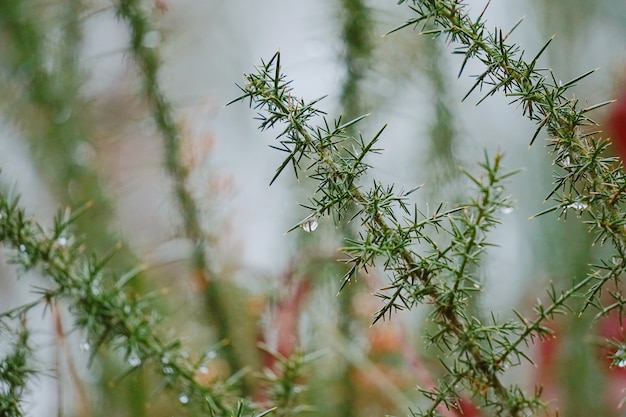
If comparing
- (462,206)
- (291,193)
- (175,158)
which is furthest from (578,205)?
(291,193)

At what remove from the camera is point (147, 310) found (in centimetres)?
49

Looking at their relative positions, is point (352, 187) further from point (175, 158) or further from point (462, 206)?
point (175, 158)

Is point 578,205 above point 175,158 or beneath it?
beneath

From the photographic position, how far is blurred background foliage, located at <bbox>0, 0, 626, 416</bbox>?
1.45 ft

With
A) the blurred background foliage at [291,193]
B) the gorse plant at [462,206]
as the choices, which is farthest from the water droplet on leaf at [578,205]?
the blurred background foliage at [291,193]

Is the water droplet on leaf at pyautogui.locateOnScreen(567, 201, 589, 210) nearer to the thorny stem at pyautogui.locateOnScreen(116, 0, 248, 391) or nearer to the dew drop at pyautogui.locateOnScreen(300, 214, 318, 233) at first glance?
the dew drop at pyautogui.locateOnScreen(300, 214, 318, 233)

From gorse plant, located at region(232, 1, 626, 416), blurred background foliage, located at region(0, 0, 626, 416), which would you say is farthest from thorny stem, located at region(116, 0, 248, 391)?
gorse plant, located at region(232, 1, 626, 416)

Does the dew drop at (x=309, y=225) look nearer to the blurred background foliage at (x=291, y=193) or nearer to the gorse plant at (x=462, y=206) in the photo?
the gorse plant at (x=462, y=206)

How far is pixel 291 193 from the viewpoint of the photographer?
59cm

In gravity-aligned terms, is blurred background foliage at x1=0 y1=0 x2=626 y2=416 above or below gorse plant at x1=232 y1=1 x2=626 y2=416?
above

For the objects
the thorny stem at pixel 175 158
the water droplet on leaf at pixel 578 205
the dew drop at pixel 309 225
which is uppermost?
the thorny stem at pixel 175 158

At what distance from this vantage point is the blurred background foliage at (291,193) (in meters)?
0.44

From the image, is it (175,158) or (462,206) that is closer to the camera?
(462,206)

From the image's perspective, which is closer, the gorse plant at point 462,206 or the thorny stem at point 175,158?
the gorse plant at point 462,206
